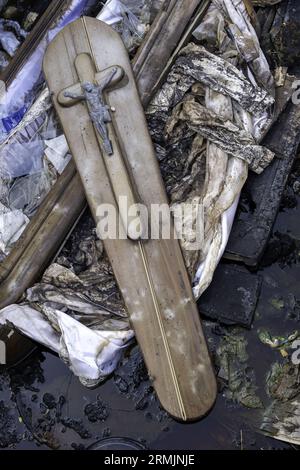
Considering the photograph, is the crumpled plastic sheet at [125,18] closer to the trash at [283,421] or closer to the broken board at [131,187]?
the broken board at [131,187]

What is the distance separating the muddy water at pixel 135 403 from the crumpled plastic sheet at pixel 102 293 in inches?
8.5

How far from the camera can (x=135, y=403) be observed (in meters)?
3.98

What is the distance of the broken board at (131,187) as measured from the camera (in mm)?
3674

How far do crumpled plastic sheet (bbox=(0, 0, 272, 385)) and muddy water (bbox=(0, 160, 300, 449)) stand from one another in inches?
8.5

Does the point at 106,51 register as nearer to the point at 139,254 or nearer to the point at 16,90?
the point at 16,90

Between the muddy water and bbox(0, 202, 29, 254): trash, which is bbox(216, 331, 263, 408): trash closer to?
the muddy water

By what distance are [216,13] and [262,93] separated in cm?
81

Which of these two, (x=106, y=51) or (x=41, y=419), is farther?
(x=106, y=51)

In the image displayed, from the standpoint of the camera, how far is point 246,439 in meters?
3.79

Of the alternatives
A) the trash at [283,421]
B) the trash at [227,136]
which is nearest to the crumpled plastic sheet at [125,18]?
the trash at [227,136]

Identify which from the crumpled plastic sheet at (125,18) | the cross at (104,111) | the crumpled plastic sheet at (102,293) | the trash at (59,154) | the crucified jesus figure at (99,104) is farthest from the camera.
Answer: the crumpled plastic sheet at (125,18)

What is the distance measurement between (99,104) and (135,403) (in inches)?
86.4

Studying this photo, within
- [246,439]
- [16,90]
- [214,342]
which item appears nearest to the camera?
[246,439]
